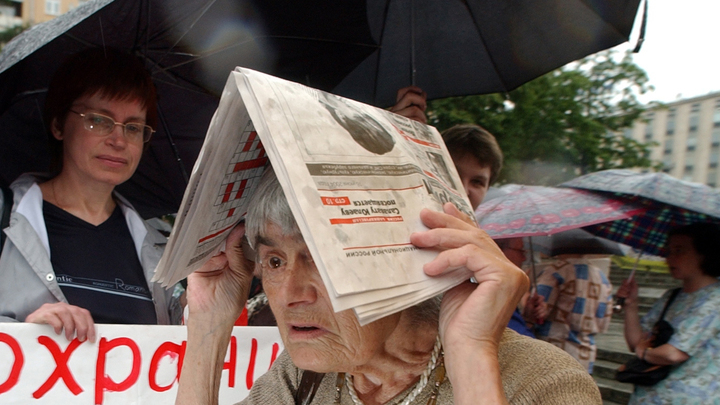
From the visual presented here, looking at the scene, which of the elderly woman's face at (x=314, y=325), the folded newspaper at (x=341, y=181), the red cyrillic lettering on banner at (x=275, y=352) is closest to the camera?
the folded newspaper at (x=341, y=181)

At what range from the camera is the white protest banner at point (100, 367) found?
2135 mm

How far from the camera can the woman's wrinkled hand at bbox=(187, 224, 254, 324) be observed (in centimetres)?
188

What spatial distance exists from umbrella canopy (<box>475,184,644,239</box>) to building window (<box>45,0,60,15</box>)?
171 ft

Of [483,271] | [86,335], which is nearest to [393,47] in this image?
[86,335]

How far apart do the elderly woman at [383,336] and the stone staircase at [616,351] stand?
7984 mm

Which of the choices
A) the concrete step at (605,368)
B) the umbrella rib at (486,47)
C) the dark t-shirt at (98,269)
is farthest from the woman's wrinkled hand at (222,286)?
the concrete step at (605,368)

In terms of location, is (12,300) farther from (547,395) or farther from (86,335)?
(547,395)

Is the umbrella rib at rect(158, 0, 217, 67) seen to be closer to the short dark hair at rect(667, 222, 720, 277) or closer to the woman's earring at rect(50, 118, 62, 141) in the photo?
the woman's earring at rect(50, 118, 62, 141)

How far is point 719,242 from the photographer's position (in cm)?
359

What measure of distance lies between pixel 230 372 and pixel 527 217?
6.98ft

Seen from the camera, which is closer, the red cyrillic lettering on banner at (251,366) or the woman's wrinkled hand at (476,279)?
the woman's wrinkled hand at (476,279)

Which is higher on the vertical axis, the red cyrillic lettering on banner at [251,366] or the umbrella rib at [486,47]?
the umbrella rib at [486,47]

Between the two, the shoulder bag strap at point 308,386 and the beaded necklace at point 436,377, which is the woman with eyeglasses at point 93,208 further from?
the beaded necklace at point 436,377

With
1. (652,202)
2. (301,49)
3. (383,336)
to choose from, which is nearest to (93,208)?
(301,49)
